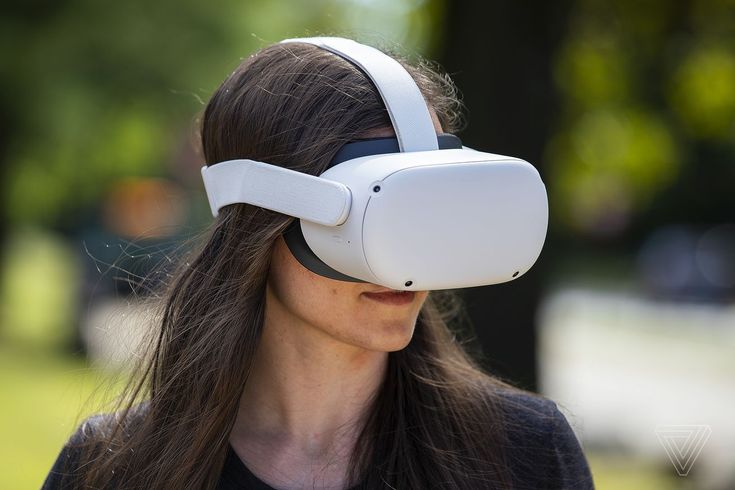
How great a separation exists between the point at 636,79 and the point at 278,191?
11.5 meters

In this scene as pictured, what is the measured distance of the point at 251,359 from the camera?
7.73 ft

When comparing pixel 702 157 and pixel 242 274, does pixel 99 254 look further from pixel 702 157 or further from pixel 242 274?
pixel 702 157

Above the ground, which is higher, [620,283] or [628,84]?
[628,84]

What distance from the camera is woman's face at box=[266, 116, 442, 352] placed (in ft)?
→ 7.18

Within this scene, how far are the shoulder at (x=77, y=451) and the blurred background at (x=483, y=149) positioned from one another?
95 mm

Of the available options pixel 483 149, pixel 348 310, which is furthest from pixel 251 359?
pixel 483 149

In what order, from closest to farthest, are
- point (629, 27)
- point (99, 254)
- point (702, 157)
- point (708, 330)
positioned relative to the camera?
point (629, 27) < point (99, 254) < point (708, 330) < point (702, 157)

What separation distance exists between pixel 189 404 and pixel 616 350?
13.5 meters

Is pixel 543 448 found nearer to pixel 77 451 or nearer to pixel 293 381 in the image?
pixel 293 381

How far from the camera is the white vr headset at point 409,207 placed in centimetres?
200

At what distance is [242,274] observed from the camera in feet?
7.59

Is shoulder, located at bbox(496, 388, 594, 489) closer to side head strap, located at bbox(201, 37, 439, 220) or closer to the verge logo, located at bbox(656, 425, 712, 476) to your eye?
side head strap, located at bbox(201, 37, 439, 220)

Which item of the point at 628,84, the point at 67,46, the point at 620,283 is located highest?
the point at 628,84

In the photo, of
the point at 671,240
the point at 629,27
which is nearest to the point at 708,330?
the point at 671,240
